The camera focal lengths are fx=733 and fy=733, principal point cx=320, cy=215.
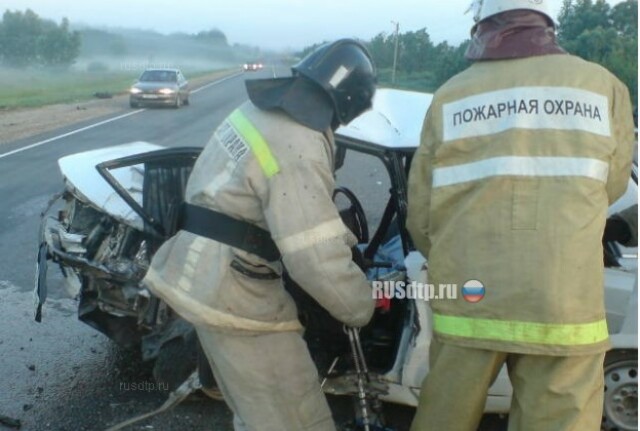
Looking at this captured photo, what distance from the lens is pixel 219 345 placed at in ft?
8.50

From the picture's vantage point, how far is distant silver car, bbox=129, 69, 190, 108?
2392 cm

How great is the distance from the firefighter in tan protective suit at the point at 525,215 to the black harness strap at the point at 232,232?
0.58m

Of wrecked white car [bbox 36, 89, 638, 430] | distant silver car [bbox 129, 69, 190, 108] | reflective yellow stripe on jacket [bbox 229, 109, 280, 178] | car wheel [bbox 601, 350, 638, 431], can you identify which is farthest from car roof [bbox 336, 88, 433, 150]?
distant silver car [bbox 129, 69, 190, 108]

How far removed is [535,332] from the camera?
2.13 metres

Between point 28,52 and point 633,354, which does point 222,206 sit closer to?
point 633,354

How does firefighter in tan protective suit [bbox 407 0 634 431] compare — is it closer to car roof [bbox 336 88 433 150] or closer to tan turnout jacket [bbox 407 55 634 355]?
tan turnout jacket [bbox 407 55 634 355]

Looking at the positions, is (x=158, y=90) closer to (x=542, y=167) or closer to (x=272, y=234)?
(x=272, y=234)

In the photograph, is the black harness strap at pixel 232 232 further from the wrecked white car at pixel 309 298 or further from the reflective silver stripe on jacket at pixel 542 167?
the reflective silver stripe on jacket at pixel 542 167

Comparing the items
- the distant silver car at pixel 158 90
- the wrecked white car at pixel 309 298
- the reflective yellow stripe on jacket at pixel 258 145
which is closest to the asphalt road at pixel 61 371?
the wrecked white car at pixel 309 298

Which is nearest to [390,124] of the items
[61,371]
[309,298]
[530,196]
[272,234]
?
[309,298]

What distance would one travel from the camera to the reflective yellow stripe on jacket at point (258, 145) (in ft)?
7.70

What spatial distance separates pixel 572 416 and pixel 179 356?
1999 mm

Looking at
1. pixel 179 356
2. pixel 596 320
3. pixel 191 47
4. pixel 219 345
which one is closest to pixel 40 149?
pixel 179 356

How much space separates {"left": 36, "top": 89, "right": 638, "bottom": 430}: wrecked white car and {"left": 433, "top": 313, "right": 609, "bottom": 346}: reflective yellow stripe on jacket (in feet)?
2.51
